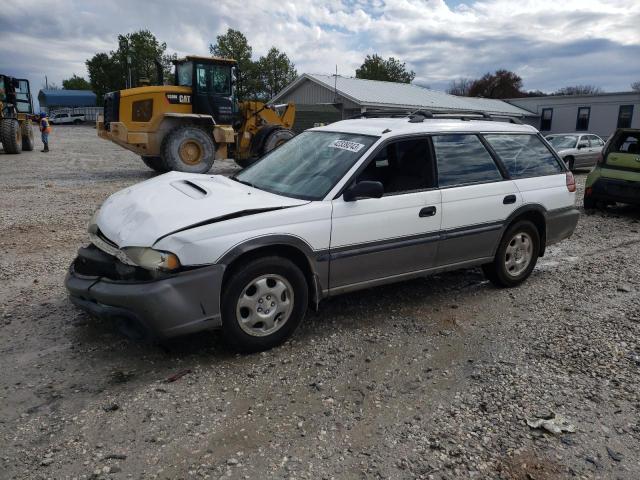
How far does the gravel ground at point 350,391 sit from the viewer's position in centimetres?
267

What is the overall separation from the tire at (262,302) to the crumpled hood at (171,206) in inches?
17.1

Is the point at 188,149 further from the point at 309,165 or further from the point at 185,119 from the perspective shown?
→ the point at 309,165

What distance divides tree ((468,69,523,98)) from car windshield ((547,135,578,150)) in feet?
155

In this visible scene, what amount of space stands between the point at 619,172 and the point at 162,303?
363 inches

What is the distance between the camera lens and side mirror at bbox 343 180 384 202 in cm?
385

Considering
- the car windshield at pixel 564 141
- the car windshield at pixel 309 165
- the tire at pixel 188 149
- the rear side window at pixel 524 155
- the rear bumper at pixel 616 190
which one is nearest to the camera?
the car windshield at pixel 309 165

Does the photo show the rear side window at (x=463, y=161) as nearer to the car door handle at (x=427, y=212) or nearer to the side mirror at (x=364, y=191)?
the car door handle at (x=427, y=212)

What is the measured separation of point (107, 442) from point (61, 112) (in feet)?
206

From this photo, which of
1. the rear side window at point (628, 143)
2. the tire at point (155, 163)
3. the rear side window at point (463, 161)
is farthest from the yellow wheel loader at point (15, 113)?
the rear side window at point (628, 143)

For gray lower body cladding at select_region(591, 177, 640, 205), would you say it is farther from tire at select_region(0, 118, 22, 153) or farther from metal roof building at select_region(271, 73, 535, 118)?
tire at select_region(0, 118, 22, 153)

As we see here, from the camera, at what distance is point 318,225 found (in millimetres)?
3791

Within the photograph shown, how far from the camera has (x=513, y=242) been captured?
5230 millimetres

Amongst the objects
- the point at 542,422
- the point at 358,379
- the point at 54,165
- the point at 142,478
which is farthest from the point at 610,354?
the point at 54,165

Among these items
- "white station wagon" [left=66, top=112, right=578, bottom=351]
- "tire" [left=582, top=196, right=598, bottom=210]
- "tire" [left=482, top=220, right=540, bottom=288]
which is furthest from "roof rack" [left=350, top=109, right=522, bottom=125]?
"tire" [left=582, top=196, right=598, bottom=210]
